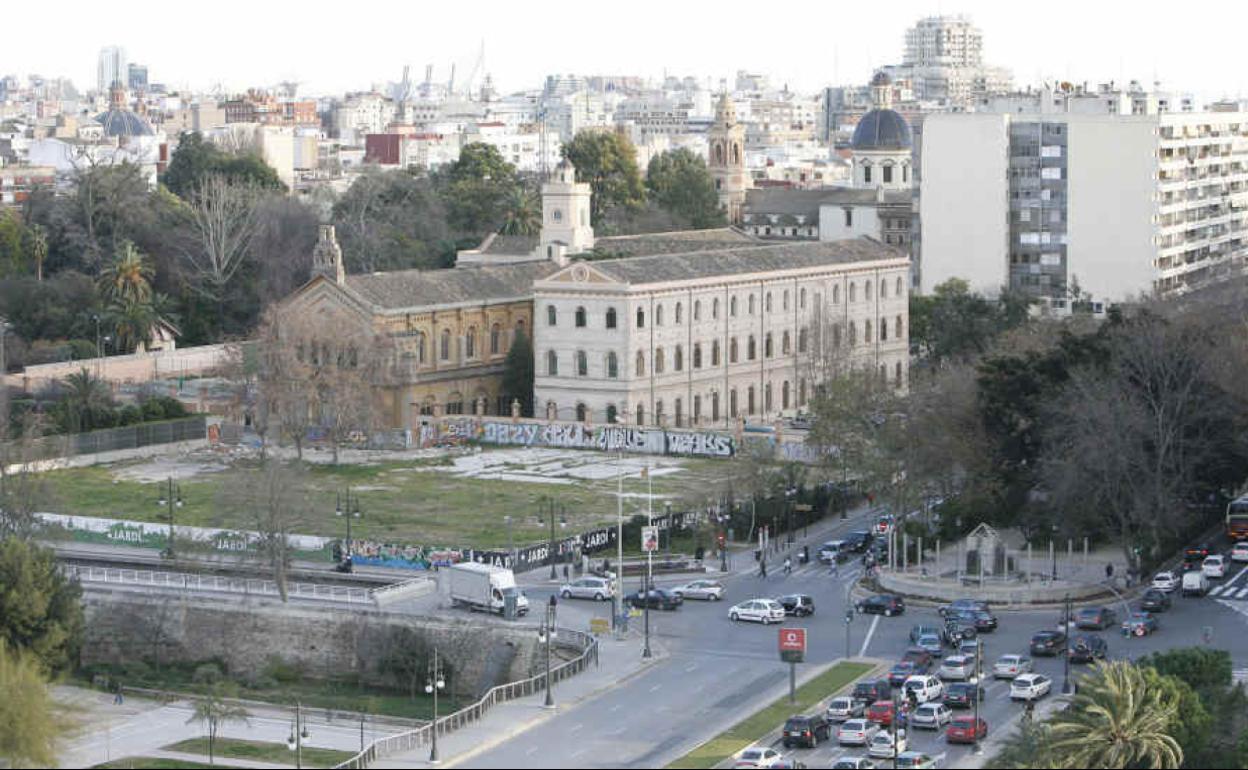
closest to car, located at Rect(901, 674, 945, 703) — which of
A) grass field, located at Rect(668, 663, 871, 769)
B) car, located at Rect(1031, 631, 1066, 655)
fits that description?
grass field, located at Rect(668, 663, 871, 769)

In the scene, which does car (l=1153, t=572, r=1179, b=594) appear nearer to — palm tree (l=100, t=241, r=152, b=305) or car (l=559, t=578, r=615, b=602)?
car (l=559, t=578, r=615, b=602)

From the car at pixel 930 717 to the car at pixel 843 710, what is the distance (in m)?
1.35

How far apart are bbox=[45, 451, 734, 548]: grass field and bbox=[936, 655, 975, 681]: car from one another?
71.5ft

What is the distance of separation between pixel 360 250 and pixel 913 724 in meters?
94.0

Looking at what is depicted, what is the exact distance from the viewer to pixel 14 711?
5675 centimetres

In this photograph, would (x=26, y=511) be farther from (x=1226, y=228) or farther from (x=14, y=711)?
(x=1226, y=228)

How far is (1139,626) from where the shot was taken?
223 feet

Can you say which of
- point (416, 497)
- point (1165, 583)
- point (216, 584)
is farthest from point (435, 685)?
point (416, 497)

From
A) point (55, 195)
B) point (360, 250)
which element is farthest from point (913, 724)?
point (55, 195)

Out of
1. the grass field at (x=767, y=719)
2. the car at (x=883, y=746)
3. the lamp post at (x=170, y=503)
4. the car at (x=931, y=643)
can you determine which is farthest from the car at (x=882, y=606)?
the lamp post at (x=170, y=503)

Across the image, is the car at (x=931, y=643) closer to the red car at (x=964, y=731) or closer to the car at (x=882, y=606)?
the car at (x=882, y=606)

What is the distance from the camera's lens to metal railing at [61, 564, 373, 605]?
74.3 m

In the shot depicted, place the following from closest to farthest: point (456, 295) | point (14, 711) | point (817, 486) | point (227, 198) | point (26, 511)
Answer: point (14, 711)
point (26, 511)
point (817, 486)
point (456, 295)
point (227, 198)

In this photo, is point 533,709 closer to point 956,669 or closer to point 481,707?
point 481,707
